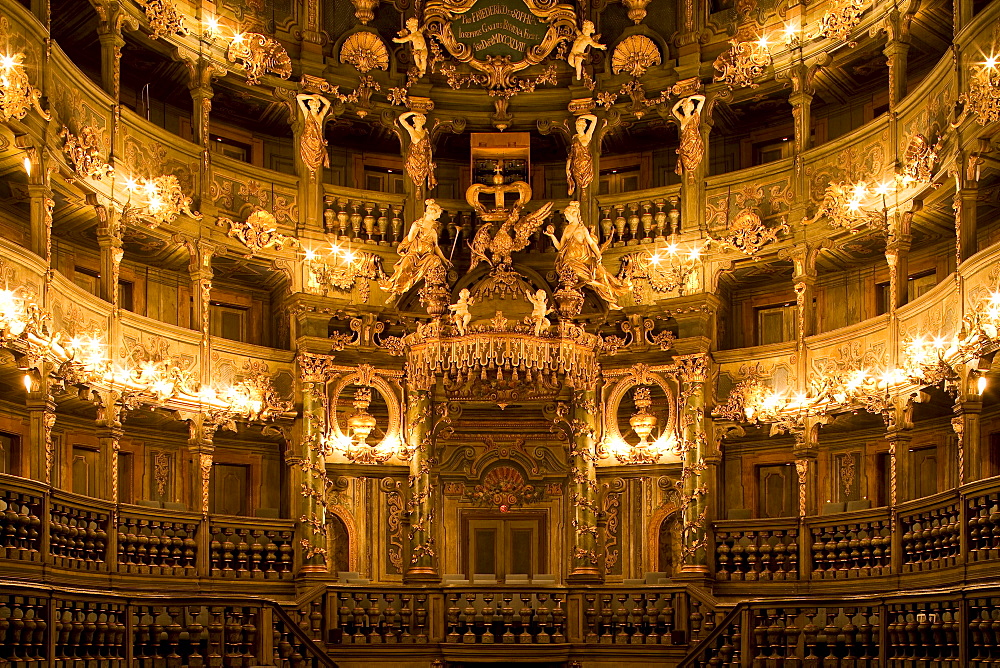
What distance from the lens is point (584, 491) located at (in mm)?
27031

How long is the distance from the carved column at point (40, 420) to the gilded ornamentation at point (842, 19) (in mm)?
14774

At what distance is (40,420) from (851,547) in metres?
13.3

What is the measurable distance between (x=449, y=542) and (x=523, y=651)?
11.3 feet

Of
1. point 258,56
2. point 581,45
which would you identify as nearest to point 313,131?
point 258,56

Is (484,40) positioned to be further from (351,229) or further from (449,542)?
(449,542)

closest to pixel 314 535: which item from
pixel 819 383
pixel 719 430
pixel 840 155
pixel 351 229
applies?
pixel 351 229

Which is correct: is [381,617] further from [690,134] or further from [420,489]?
[690,134]

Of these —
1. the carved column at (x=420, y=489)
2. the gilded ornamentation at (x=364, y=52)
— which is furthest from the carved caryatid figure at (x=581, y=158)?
the carved column at (x=420, y=489)

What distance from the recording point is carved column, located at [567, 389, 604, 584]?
26.6 m

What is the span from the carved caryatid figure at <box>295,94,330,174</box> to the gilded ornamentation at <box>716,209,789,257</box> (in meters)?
8.06

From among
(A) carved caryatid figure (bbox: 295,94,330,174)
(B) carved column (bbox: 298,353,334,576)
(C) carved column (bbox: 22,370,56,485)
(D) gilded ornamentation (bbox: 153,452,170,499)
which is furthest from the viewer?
(A) carved caryatid figure (bbox: 295,94,330,174)

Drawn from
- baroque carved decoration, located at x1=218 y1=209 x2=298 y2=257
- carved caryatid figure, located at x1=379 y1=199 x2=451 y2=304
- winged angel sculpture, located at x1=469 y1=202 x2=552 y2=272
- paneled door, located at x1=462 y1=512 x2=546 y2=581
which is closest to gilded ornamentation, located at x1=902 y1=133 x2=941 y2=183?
winged angel sculpture, located at x1=469 y1=202 x2=552 y2=272

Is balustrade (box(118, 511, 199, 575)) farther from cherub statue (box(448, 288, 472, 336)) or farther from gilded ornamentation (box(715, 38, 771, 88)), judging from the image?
gilded ornamentation (box(715, 38, 771, 88))

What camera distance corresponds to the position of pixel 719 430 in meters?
27.1
